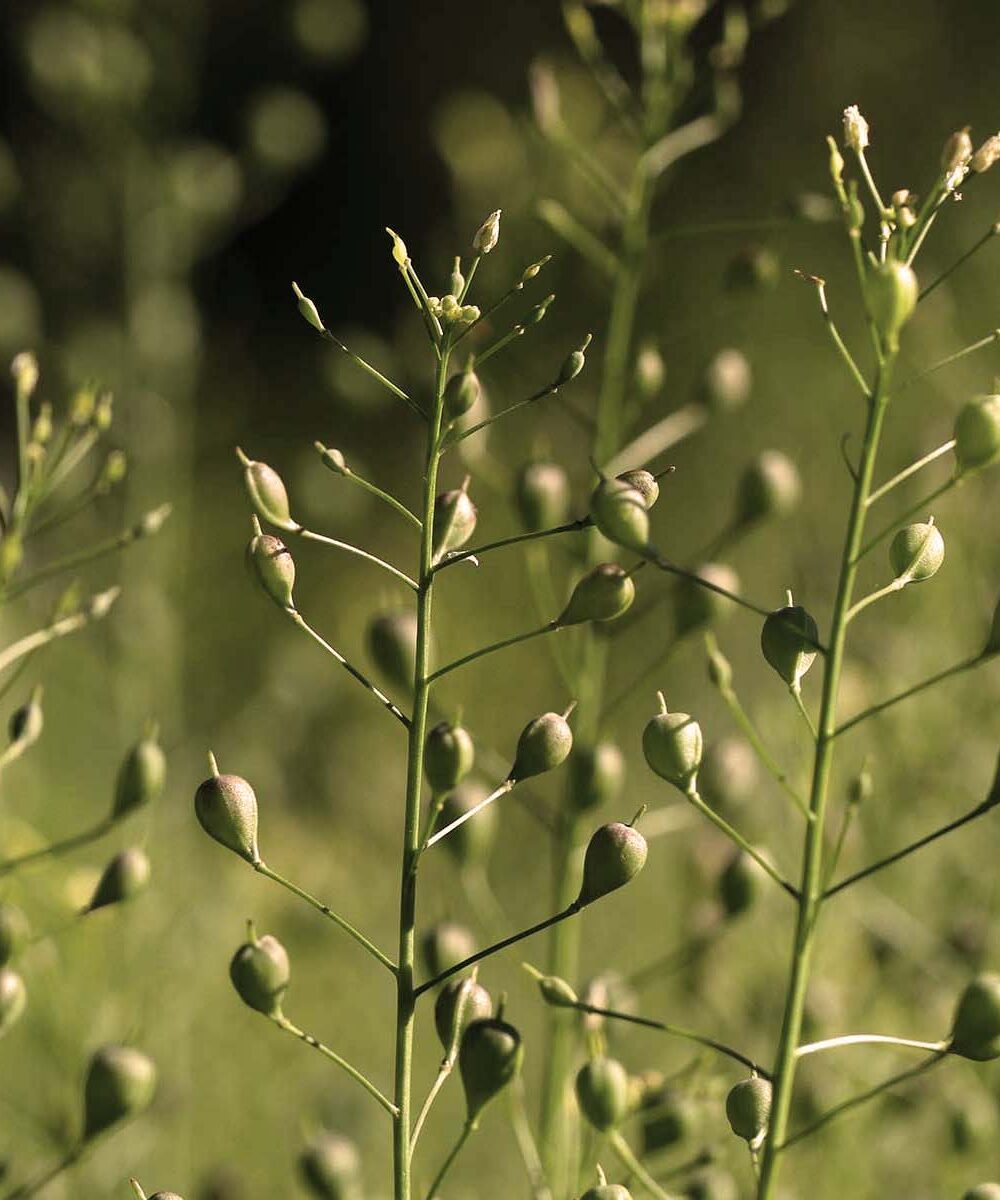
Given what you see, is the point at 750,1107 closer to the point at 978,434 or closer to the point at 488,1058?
the point at 488,1058

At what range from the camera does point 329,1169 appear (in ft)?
2.59

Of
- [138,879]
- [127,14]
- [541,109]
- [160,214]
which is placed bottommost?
[138,879]

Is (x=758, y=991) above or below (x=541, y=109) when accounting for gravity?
below

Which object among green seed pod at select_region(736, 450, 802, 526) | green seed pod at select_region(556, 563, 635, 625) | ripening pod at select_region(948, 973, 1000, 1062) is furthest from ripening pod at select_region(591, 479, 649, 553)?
green seed pod at select_region(736, 450, 802, 526)

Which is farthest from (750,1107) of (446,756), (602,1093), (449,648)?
(449,648)

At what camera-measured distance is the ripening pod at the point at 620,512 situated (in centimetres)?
64

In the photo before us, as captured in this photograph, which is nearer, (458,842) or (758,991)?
(458,842)

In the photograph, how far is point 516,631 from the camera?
8.70 ft

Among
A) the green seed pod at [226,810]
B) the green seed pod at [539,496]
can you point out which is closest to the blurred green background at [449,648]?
the green seed pod at [539,496]


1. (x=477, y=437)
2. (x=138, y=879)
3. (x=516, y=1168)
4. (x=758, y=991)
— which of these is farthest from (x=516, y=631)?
(x=138, y=879)

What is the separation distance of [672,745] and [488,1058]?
0.46ft

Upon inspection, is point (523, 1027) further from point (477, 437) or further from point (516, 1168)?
point (477, 437)

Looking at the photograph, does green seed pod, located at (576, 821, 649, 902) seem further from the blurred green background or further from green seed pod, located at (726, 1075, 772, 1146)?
the blurred green background

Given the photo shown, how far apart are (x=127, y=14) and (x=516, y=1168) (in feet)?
4.30
